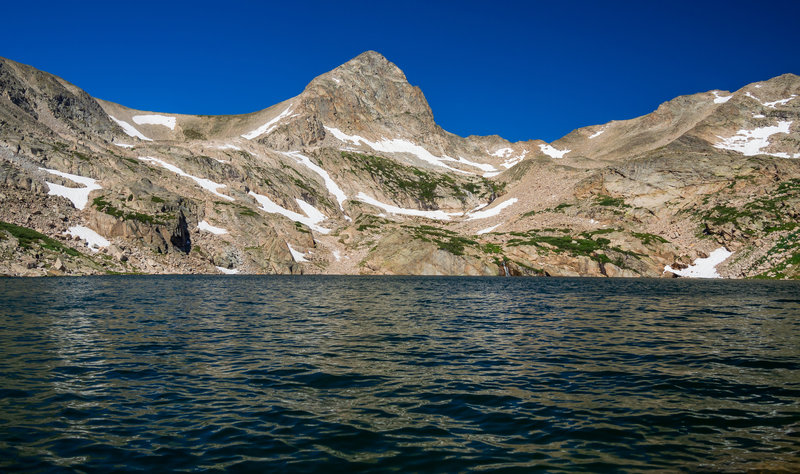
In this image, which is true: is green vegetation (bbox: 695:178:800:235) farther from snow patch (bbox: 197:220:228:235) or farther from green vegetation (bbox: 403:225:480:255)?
snow patch (bbox: 197:220:228:235)

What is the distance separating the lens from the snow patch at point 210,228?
17650 cm

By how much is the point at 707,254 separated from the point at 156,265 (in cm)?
18437

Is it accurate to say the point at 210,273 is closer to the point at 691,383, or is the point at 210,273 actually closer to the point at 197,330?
the point at 197,330

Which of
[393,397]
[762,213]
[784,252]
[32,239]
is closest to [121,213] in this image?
[32,239]

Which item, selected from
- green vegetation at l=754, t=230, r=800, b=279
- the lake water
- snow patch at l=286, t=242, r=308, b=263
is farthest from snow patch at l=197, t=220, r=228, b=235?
green vegetation at l=754, t=230, r=800, b=279

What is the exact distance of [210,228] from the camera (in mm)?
178500

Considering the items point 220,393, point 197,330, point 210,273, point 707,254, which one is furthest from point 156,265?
point 707,254

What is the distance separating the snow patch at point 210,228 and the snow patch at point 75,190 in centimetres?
3443

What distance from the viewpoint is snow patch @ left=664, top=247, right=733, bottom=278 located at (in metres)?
162

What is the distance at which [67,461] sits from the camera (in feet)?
37.9

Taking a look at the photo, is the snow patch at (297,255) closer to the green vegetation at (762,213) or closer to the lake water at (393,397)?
the lake water at (393,397)

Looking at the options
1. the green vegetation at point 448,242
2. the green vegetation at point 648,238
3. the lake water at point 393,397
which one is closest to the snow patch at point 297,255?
the green vegetation at point 448,242

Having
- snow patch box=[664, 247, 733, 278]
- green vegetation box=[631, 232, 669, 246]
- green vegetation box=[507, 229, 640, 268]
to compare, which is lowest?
snow patch box=[664, 247, 733, 278]

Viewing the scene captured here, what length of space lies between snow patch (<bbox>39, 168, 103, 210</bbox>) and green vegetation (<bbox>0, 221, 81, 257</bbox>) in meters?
28.1
